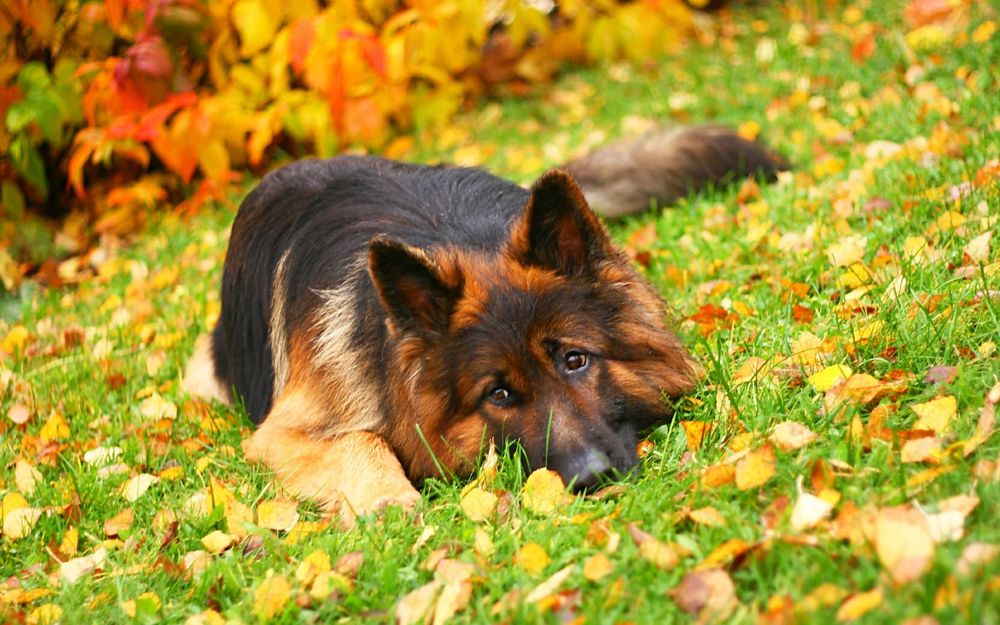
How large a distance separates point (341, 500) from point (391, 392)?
487 millimetres

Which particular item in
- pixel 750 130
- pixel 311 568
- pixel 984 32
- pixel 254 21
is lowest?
pixel 311 568

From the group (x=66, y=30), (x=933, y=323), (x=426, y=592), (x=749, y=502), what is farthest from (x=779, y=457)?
(x=66, y=30)

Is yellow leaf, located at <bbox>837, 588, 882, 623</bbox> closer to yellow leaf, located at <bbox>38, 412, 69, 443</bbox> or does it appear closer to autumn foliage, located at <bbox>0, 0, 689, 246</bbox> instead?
yellow leaf, located at <bbox>38, 412, 69, 443</bbox>

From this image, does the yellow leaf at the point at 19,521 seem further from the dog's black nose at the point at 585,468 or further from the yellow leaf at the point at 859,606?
the yellow leaf at the point at 859,606

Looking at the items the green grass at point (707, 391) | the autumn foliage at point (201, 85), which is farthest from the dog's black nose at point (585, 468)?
the autumn foliage at point (201, 85)

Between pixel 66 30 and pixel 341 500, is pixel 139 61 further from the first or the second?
pixel 341 500

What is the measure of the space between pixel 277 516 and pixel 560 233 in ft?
5.18

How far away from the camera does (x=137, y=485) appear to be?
425 cm

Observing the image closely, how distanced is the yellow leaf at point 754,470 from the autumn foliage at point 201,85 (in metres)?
5.37

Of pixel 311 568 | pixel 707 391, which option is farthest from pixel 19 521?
pixel 707 391

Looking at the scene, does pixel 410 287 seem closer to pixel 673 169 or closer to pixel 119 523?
pixel 119 523

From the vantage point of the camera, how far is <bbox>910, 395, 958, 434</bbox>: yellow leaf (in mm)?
3146

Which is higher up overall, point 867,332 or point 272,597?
point 867,332

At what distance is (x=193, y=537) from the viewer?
3.80 metres
